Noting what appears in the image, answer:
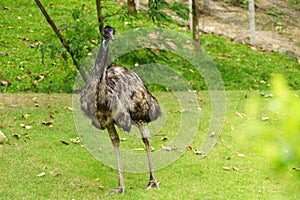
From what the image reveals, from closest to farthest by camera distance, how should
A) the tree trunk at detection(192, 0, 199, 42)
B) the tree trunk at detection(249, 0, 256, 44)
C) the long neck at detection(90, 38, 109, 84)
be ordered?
the long neck at detection(90, 38, 109, 84), the tree trunk at detection(192, 0, 199, 42), the tree trunk at detection(249, 0, 256, 44)

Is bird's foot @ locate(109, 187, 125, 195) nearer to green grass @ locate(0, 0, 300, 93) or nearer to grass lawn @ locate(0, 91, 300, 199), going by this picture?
grass lawn @ locate(0, 91, 300, 199)

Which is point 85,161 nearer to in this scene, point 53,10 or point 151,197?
point 151,197

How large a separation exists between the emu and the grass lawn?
41 cm

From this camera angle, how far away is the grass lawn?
247 inches

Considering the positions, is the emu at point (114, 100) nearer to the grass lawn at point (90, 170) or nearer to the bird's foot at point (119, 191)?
the bird's foot at point (119, 191)

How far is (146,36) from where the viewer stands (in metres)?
9.26

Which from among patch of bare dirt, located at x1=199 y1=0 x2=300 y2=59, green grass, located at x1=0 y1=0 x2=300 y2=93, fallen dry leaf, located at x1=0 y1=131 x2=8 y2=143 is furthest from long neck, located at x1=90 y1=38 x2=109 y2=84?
patch of bare dirt, located at x1=199 y1=0 x2=300 y2=59

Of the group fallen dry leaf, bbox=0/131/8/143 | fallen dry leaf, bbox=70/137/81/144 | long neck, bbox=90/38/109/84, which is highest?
long neck, bbox=90/38/109/84

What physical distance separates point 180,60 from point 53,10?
4.28 meters

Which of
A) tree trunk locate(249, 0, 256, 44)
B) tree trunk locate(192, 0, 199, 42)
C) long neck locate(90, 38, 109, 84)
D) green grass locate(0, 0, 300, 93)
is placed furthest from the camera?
tree trunk locate(249, 0, 256, 44)

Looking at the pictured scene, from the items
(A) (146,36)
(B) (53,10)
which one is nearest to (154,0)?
(A) (146,36)

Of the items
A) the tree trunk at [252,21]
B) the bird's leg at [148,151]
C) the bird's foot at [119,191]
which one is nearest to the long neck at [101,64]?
the bird's leg at [148,151]

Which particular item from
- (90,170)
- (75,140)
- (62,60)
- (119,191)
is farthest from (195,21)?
(119,191)

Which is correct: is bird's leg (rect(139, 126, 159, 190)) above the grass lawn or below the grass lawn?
above
